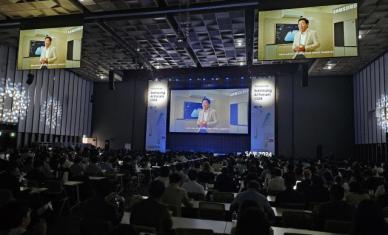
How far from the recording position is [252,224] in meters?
2.76

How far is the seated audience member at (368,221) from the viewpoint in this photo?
11.4 feet

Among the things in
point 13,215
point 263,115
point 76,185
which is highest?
point 263,115

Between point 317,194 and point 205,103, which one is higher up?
point 205,103

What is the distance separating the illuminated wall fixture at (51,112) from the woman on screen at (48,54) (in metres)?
12.7

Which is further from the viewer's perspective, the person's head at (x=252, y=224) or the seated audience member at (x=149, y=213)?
the seated audience member at (x=149, y=213)

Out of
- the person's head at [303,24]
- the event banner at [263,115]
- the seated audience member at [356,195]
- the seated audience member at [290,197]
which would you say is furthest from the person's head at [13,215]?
the event banner at [263,115]

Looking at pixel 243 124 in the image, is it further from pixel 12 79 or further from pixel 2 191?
pixel 2 191

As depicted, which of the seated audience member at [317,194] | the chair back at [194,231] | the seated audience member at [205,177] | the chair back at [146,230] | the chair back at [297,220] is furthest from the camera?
Answer: the seated audience member at [205,177]

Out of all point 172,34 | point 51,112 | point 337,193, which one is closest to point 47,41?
point 172,34

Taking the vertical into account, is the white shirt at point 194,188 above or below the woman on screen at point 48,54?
below

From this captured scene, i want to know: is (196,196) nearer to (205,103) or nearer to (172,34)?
(172,34)

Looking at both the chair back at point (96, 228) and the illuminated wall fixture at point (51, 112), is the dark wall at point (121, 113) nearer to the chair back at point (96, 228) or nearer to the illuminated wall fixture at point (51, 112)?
the illuminated wall fixture at point (51, 112)

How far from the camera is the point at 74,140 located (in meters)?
26.4

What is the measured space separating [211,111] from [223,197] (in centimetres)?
1882
